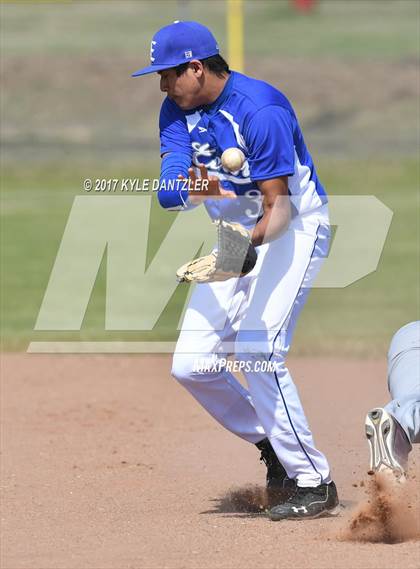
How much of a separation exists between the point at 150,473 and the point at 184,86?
2.26 m

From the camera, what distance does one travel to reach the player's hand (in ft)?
18.9

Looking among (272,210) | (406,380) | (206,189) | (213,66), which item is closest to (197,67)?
(213,66)

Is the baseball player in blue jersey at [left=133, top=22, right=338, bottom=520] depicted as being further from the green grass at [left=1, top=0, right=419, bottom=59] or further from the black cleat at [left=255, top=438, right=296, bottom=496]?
the green grass at [left=1, top=0, right=419, bottom=59]

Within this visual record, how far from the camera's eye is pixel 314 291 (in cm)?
1339

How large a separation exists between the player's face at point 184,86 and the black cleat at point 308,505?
194 cm

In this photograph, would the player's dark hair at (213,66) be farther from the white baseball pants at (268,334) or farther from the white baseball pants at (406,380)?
the white baseball pants at (406,380)

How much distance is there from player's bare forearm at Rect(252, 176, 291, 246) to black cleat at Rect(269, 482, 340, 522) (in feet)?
4.06

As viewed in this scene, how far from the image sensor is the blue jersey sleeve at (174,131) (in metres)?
5.78

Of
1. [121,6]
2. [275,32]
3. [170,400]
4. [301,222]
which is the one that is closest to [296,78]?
[275,32]

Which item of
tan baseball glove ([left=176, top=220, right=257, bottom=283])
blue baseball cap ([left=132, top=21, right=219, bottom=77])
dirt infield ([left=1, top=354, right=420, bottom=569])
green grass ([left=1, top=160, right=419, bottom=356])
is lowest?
green grass ([left=1, top=160, right=419, bottom=356])

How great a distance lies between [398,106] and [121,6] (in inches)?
442

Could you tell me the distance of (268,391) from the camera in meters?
5.60

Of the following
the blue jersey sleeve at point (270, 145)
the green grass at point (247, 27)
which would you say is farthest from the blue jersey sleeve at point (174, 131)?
the green grass at point (247, 27)

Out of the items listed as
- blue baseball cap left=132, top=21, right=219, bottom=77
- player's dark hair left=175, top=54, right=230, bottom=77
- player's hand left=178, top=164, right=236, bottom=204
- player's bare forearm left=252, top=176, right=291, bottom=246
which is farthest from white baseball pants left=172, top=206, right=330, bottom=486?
blue baseball cap left=132, top=21, right=219, bottom=77
